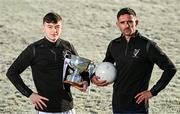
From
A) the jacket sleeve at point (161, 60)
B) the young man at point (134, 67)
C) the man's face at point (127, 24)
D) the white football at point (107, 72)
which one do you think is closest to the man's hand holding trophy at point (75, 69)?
the white football at point (107, 72)

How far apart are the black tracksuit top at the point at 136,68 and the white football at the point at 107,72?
9cm

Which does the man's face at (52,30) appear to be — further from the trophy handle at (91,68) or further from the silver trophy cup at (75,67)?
the trophy handle at (91,68)

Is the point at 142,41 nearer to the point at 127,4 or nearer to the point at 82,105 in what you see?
the point at 82,105

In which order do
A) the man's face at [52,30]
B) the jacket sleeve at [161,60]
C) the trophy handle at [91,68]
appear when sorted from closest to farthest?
the jacket sleeve at [161,60], the man's face at [52,30], the trophy handle at [91,68]

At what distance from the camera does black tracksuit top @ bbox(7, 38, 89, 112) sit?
507cm

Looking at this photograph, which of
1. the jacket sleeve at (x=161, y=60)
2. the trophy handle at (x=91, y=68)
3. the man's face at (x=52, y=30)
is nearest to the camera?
the jacket sleeve at (x=161, y=60)

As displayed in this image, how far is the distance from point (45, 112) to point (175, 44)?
25.9ft

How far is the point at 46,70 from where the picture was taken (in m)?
5.09

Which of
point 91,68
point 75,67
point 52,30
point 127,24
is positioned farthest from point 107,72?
point 52,30

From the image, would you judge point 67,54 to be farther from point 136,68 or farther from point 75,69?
point 136,68

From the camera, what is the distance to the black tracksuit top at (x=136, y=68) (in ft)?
15.9

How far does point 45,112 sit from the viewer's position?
5152mm

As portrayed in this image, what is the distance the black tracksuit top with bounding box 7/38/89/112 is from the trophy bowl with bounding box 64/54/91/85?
3.6 inches

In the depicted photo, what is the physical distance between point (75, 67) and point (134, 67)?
65 cm
